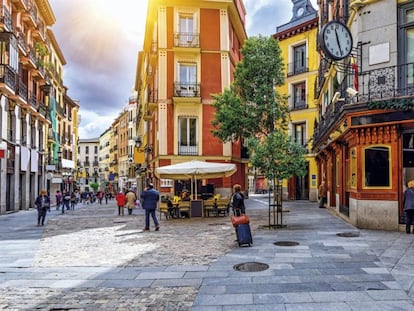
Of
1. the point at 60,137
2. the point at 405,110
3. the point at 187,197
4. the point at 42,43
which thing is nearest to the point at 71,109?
the point at 60,137

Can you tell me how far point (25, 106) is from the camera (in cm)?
2791

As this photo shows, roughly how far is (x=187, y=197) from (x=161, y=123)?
23.8 feet

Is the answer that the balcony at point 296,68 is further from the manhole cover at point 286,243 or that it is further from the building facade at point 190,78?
the manhole cover at point 286,243

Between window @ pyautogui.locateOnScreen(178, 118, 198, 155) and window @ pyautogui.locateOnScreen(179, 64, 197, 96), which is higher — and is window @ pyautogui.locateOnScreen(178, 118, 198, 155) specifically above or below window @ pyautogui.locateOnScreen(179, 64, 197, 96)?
below

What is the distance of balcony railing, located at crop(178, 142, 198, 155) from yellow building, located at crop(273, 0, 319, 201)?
10.1 m

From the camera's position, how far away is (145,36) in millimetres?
34938

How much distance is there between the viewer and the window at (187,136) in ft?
82.4

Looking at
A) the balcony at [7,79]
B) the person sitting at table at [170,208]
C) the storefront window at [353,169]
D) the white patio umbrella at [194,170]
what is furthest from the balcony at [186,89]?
the storefront window at [353,169]

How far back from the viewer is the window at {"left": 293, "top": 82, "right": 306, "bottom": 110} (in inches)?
1268

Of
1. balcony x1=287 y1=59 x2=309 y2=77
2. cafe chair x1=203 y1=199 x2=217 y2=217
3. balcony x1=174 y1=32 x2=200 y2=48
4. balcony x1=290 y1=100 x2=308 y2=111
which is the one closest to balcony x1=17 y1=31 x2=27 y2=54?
balcony x1=174 y1=32 x2=200 y2=48

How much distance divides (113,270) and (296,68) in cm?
2841

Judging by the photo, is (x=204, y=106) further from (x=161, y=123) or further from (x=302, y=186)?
(x=302, y=186)

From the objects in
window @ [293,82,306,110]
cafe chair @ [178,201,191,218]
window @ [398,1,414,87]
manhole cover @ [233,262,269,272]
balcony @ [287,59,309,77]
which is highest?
balcony @ [287,59,309,77]

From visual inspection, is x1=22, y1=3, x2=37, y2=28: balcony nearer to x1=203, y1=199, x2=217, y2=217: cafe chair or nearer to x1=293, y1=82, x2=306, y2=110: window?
x1=203, y1=199, x2=217, y2=217: cafe chair
